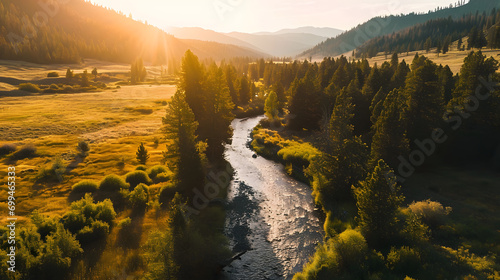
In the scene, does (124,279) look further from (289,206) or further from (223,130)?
(223,130)

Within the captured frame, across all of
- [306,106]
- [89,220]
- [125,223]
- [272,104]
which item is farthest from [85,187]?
[272,104]

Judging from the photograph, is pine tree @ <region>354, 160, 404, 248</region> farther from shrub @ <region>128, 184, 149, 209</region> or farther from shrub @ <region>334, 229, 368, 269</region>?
shrub @ <region>128, 184, 149, 209</region>

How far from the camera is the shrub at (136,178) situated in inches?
1468

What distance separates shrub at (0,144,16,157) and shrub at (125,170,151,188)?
24.5m

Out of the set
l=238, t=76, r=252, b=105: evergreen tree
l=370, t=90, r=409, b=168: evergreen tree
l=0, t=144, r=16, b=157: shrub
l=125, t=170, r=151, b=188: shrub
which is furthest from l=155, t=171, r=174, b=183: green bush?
l=238, t=76, r=252, b=105: evergreen tree

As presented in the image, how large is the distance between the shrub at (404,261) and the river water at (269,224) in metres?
8.23

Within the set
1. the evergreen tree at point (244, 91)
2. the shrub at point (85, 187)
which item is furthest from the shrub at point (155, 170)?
the evergreen tree at point (244, 91)

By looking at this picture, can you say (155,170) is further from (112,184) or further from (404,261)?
(404,261)

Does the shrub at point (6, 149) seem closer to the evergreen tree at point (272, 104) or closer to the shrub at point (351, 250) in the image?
the shrub at point (351, 250)

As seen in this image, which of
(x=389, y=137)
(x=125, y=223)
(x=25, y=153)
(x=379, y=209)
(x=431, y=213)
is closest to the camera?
(x=379, y=209)

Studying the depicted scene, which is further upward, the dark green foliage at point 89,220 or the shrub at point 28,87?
the shrub at point 28,87

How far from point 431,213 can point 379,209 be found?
9.52 meters

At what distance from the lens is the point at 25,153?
4306 centimetres

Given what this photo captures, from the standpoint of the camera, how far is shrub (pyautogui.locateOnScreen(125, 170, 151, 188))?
37281 millimetres
